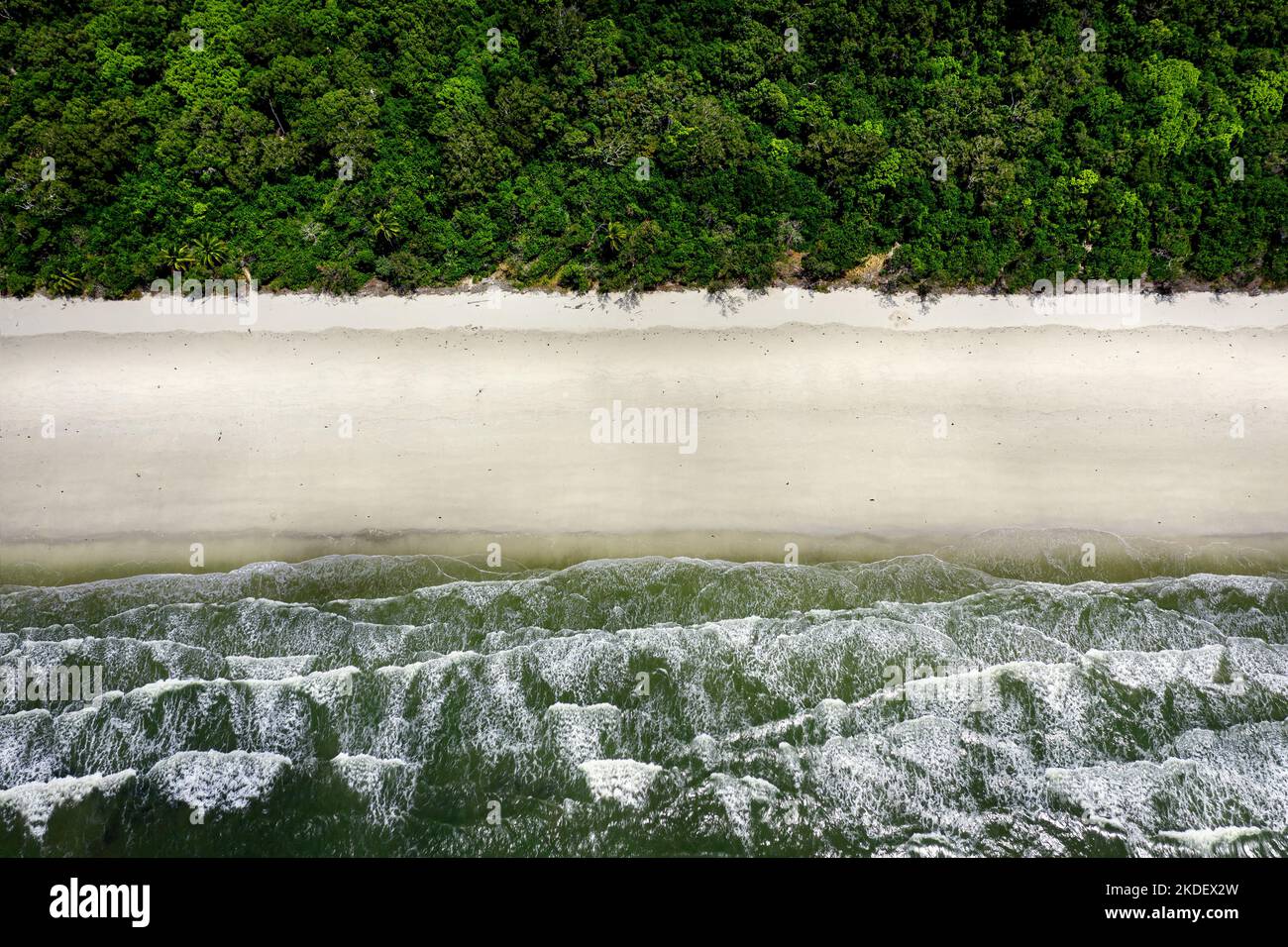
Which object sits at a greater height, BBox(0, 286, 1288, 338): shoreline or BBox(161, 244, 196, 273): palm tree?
BBox(161, 244, 196, 273): palm tree

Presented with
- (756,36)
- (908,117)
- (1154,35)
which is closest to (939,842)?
(908,117)

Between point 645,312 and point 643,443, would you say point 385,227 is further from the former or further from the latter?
point 643,443

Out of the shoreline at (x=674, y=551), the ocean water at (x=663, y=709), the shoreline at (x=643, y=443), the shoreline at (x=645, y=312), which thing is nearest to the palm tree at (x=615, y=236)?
the shoreline at (x=645, y=312)

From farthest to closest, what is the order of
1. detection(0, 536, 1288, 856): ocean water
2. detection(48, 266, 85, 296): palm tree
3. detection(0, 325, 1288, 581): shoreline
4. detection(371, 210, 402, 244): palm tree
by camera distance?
detection(48, 266, 85, 296): palm tree, detection(371, 210, 402, 244): palm tree, detection(0, 325, 1288, 581): shoreline, detection(0, 536, 1288, 856): ocean water

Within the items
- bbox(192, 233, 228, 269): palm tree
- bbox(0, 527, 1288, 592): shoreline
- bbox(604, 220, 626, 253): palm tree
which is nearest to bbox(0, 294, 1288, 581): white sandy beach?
bbox(0, 527, 1288, 592): shoreline

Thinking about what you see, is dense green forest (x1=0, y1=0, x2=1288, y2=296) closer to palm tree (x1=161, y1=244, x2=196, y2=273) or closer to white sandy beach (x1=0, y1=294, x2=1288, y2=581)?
palm tree (x1=161, y1=244, x2=196, y2=273)

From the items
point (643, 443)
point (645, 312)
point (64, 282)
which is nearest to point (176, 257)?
point (64, 282)
